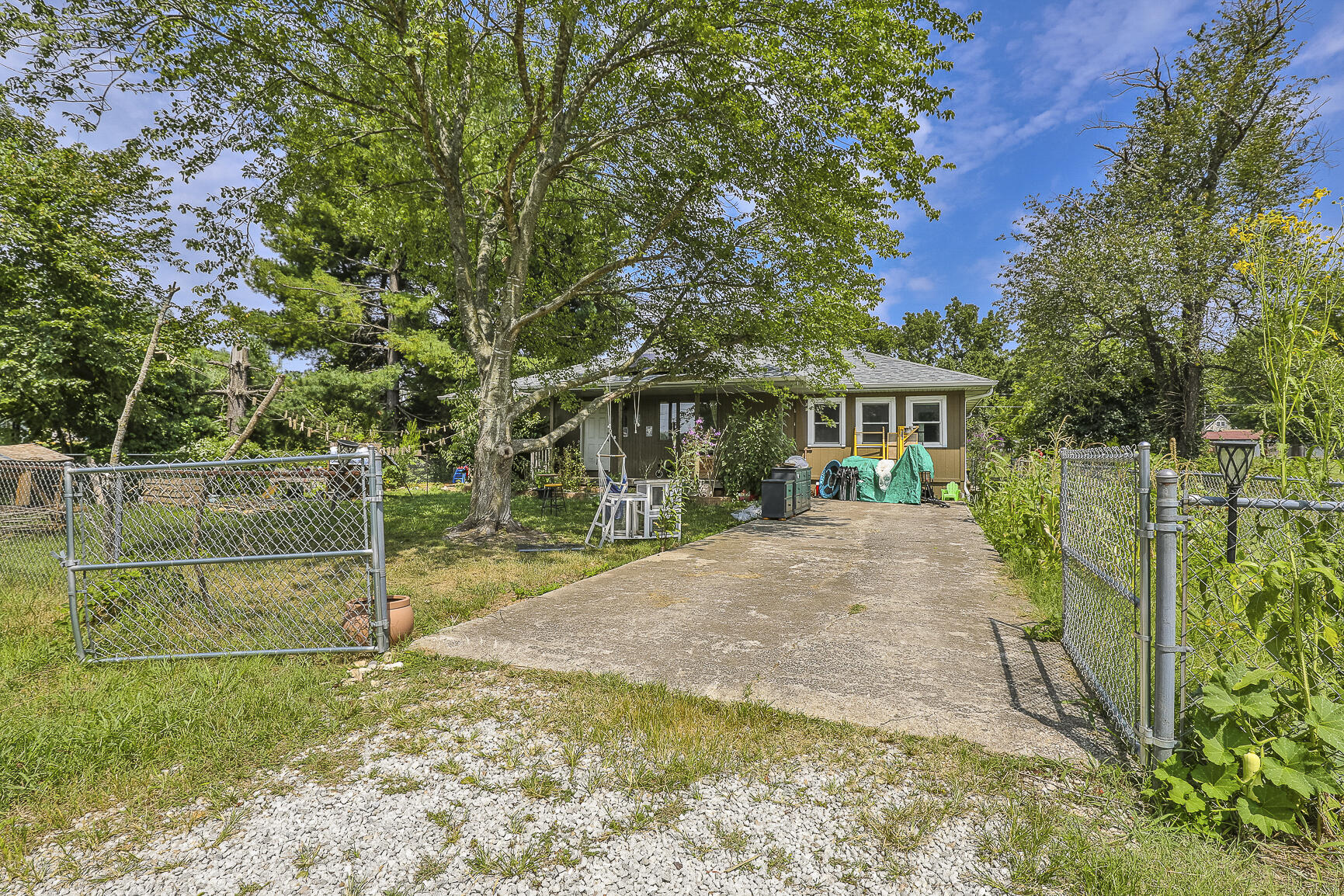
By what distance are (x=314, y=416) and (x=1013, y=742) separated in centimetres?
1871

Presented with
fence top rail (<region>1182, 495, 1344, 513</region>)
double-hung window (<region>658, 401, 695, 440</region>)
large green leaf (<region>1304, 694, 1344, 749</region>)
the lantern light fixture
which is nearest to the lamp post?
the lantern light fixture

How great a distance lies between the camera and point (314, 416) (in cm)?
1722

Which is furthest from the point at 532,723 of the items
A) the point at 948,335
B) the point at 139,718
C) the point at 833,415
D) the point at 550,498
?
the point at 948,335

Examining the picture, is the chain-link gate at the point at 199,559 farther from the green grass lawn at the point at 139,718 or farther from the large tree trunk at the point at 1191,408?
the large tree trunk at the point at 1191,408

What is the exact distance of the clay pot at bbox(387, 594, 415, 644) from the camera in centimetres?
434

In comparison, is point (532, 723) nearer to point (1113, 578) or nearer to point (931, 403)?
point (1113, 578)

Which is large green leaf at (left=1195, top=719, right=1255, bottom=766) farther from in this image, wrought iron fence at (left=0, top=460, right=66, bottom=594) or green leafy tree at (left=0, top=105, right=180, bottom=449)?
green leafy tree at (left=0, top=105, right=180, bottom=449)

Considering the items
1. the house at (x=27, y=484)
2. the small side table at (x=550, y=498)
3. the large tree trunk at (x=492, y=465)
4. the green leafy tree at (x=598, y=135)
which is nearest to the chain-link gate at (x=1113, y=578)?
the green leafy tree at (x=598, y=135)

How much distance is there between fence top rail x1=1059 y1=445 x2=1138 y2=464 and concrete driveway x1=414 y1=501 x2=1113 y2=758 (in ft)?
4.24

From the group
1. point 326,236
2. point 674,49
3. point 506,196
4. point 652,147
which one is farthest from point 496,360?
point 326,236

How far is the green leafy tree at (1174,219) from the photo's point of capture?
50.6 feet

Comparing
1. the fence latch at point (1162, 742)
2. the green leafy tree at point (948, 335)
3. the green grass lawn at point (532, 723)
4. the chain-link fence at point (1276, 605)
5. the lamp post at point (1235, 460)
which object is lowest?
the green grass lawn at point (532, 723)

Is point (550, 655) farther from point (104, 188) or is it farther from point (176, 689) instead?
point (104, 188)

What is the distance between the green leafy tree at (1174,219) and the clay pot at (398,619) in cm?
1810
